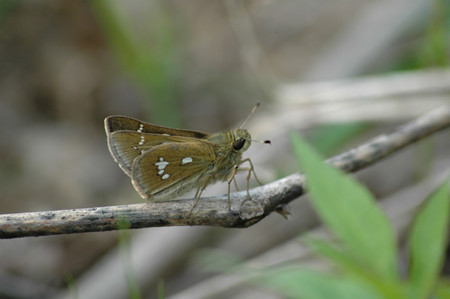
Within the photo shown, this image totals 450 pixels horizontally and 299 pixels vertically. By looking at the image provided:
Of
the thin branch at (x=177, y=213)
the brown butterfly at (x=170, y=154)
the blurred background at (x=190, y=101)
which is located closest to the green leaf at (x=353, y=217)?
the thin branch at (x=177, y=213)

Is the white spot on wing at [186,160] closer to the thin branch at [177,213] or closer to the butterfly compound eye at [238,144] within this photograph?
the butterfly compound eye at [238,144]

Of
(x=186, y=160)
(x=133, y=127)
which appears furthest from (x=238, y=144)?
(x=133, y=127)

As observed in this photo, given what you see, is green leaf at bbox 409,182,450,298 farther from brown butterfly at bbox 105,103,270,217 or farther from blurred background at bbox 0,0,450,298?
blurred background at bbox 0,0,450,298

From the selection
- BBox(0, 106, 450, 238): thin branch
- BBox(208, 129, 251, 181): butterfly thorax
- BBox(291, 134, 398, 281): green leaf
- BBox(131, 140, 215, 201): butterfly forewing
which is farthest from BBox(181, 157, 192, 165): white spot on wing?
BBox(291, 134, 398, 281): green leaf

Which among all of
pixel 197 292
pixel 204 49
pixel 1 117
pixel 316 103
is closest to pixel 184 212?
pixel 197 292

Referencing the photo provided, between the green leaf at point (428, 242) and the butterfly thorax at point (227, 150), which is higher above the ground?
the butterfly thorax at point (227, 150)

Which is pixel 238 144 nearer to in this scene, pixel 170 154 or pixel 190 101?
pixel 170 154
